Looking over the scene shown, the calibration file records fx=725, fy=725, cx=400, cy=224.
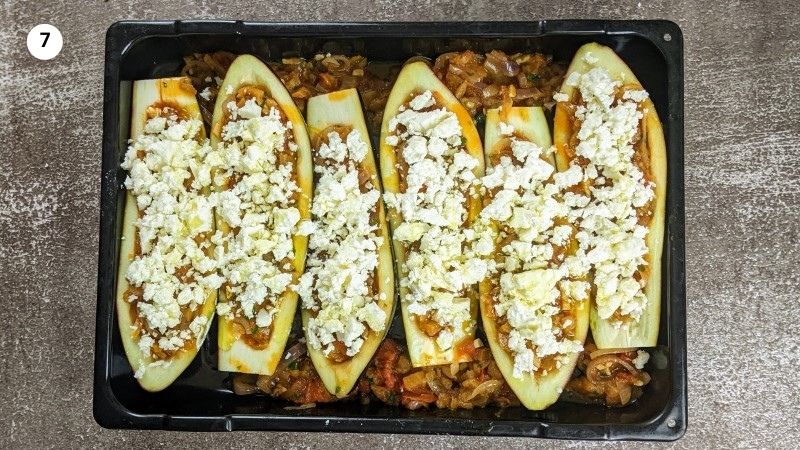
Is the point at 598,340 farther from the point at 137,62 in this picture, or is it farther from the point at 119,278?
the point at 137,62

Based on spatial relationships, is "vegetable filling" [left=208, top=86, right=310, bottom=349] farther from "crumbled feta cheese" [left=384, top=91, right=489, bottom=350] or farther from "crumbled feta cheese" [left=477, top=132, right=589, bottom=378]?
"crumbled feta cheese" [left=477, top=132, right=589, bottom=378]

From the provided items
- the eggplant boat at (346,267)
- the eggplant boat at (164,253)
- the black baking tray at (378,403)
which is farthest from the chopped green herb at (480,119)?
the eggplant boat at (164,253)

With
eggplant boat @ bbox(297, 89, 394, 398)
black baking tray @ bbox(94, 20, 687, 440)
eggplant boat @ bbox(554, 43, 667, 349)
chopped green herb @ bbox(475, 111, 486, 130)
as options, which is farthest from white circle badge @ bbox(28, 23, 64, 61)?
eggplant boat @ bbox(554, 43, 667, 349)

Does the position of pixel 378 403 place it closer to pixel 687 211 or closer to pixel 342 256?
pixel 342 256

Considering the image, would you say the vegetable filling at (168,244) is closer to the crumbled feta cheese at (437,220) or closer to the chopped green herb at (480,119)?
the crumbled feta cheese at (437,220)

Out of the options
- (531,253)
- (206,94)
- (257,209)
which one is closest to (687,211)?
(531,253)

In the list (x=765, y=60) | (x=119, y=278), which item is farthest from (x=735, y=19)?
(x=119, y=278)
